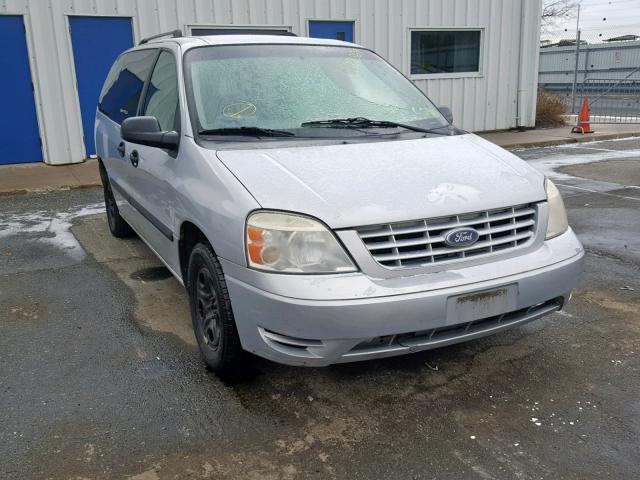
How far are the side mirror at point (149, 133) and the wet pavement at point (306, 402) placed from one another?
1.26 meters

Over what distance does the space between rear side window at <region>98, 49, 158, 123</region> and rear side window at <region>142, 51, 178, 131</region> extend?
233mm

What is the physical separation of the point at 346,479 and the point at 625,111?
20261mm

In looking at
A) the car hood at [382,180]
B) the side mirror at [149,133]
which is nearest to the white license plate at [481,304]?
the car hood at [382,180]

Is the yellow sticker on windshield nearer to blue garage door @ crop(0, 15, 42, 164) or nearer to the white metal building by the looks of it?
the white metal building

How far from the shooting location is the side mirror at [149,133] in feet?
11.7

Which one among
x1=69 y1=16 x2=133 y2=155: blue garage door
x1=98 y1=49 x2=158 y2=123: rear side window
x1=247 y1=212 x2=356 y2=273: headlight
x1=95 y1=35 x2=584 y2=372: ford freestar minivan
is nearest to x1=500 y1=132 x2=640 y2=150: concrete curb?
x1=69 y1=16 x2=133 y2=155: blue garage door

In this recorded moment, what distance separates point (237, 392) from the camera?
10.7ft

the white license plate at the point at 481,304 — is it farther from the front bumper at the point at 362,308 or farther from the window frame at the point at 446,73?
the window frame at the point at 446,73

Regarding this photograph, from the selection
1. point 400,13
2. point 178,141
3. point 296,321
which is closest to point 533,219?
point 296,321

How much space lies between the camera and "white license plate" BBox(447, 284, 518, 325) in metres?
2.82

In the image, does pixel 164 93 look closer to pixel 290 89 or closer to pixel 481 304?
pixel 290 89

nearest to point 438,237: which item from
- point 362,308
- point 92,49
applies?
point 362,308

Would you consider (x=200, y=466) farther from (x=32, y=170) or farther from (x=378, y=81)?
(x=32, y=170)

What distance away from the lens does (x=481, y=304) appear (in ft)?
9.46
